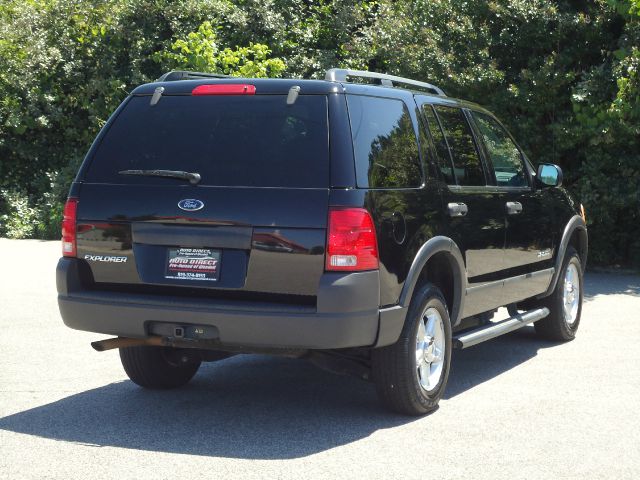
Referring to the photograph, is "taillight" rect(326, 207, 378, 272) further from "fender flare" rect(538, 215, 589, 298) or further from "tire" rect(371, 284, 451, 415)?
"fender flare" rect(538, 215, 589, 298)

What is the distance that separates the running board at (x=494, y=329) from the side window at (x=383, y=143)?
1111mm

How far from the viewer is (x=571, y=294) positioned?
9.05m

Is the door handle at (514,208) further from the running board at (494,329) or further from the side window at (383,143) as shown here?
the side window at (383,143)

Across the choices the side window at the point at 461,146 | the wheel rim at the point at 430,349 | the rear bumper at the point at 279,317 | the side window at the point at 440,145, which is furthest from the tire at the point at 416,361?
the side window at the point at 461,146

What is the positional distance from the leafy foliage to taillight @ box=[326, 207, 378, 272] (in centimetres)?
846

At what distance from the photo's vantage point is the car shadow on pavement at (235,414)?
5.57 meters

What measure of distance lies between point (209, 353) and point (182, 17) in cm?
1462

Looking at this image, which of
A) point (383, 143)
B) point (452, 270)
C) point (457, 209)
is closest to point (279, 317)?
point (383, 143)

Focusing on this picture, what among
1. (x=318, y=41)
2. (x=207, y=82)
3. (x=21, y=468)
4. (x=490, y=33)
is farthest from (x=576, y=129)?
(x=21, y=468)

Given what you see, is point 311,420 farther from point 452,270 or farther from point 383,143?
point 383,143

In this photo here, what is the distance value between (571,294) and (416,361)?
135 inches

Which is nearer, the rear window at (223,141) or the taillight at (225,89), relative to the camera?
the rear window at (223,141)

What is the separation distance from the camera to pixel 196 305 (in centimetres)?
557

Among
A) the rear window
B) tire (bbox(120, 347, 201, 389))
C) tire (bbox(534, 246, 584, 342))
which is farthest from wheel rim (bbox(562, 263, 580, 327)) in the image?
the rear window
